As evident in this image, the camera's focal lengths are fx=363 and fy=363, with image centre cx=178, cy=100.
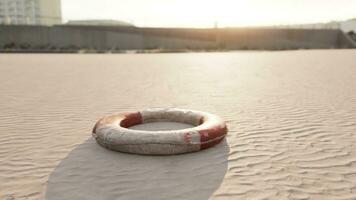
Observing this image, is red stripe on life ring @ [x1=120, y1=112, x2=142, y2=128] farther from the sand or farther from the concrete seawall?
the concrete seawall

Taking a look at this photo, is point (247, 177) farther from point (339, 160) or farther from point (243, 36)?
point (243, 36)

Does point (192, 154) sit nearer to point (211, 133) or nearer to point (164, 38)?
point (211, 133)

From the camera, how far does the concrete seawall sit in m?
33.2

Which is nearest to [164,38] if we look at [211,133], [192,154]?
[211,133]

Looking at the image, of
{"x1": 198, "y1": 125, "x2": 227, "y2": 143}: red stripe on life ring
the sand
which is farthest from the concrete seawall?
{"x1": 198, "y1": 125, "x2": 227, "y2": 143}: red stripe on life ring

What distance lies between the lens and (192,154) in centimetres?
449

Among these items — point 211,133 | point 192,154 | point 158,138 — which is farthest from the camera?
point 211,133

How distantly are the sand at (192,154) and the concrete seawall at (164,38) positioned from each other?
25.8m

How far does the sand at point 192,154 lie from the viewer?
11.7ft

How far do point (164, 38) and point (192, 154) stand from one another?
32.3 metres

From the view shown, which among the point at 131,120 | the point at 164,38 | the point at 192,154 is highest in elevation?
the point at 164,38

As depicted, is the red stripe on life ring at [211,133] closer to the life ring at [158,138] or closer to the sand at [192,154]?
the life ring at [158,138]

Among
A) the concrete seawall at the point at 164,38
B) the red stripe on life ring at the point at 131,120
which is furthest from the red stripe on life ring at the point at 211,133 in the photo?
the concrete seawall at the point at 164,38

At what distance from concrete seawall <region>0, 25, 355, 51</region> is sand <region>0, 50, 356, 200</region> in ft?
84.6
